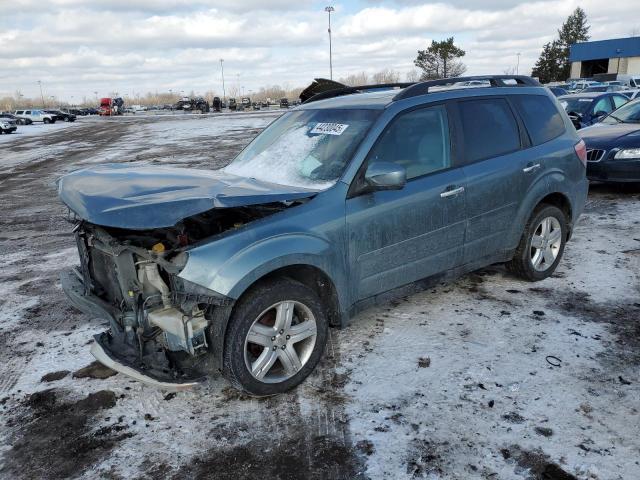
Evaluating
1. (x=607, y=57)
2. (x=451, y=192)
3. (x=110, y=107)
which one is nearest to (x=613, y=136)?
(x=451, y=192)

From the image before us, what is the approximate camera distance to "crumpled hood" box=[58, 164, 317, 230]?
2807 mm

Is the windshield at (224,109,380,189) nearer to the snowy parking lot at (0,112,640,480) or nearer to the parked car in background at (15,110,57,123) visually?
the snowy parking lot at (0,112,640,480)

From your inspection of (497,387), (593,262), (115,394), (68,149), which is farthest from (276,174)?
(68,149)

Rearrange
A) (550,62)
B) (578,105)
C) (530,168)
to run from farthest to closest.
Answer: (550,62) → (578,105) → (530,168)

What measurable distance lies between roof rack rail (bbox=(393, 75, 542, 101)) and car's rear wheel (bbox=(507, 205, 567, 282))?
120 centimetres

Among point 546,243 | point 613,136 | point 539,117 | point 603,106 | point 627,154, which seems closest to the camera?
point 539,117

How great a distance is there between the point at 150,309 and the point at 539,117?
3823mm

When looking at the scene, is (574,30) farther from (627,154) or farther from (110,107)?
(627,154)

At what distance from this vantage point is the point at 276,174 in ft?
12.8

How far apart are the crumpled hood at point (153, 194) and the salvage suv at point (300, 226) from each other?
12 mm

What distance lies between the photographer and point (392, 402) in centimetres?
316

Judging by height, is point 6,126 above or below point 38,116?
below

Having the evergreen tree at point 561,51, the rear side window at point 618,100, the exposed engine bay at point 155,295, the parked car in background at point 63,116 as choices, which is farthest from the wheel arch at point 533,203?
the evergreen tree at point 561,51

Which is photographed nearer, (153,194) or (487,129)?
(153,194)
